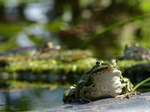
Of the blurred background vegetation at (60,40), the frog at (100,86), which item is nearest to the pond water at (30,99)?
the blurred background vegetation at (60,40)

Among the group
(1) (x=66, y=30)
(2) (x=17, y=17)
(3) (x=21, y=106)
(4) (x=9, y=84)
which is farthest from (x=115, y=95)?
(2) (x=17, y=17)

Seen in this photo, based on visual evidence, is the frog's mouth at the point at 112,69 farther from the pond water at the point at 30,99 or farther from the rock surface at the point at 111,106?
the pond water at the point at 30,99

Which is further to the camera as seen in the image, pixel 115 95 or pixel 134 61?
pixel 134 61

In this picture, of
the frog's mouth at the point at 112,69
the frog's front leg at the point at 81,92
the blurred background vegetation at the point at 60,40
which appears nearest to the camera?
the frog's mouth at the point at 112,69

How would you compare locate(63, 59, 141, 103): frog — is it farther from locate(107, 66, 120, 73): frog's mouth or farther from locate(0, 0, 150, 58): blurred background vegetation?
locate(0, 0, 150, 58): blurred background vegetation

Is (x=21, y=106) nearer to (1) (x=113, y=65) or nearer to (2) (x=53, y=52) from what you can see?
(1) (x=113, y=65)

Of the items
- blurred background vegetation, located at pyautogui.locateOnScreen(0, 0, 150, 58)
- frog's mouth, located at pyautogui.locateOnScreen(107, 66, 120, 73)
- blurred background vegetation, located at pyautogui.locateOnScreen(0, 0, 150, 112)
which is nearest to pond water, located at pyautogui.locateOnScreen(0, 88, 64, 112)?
blurred background vegetation, located at pyautogui.locateOnScreen(0, 0, 150, 112)
